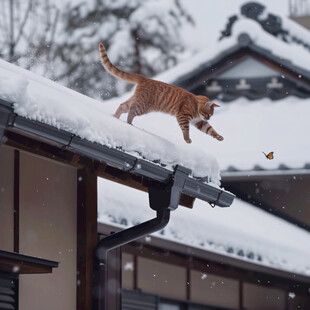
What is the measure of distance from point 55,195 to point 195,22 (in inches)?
1004

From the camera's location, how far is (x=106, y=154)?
5.72 m

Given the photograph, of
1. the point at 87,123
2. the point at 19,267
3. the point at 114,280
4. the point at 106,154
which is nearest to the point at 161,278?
the point at 114,280

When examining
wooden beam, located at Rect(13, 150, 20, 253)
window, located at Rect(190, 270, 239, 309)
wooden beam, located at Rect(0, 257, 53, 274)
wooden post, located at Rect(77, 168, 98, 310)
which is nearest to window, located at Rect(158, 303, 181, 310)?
window, located at Rect(190, 270, 239, 309)

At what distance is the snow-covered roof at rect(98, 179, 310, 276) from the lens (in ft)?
29.2

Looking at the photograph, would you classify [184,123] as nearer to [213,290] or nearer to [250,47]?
[213,290]

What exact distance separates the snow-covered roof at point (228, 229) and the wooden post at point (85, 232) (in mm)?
993

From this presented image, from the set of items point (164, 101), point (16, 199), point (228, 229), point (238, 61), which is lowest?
point (16, 199)

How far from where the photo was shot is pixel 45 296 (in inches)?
261

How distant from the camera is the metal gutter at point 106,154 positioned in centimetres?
492

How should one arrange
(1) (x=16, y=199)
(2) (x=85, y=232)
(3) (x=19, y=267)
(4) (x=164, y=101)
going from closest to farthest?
(3) (x=19, y=267)
(1) (x=16, y=199)
(2) (x=85, y=232)
(4) (x=164, y=101)

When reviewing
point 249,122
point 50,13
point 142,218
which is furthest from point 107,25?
point 142,218

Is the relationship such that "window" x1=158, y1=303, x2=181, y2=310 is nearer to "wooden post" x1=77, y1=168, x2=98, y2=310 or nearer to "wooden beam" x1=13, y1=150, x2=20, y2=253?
"wooden post" x1=77, y1=168, x2=98, y2=310

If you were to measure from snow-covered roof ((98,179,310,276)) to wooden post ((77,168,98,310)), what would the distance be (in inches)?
39.1

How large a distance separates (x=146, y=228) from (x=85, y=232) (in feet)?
1.59
